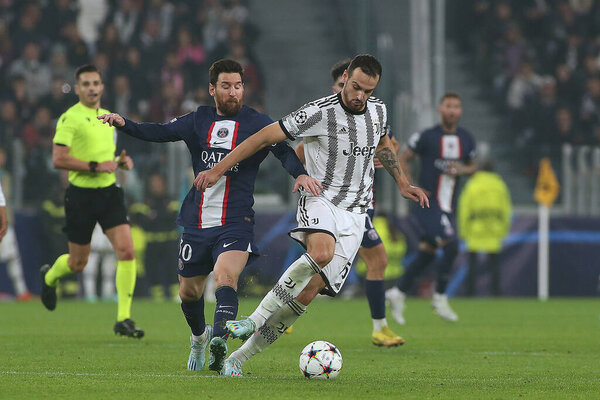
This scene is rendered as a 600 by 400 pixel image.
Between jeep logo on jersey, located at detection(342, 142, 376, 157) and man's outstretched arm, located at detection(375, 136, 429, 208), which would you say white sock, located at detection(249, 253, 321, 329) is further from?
man's outstretched arm, located at detection(375, 136, 429, 208)

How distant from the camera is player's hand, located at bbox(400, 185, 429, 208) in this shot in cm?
735

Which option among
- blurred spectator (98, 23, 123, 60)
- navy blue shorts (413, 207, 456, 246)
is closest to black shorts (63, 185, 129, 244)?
navy blue shorts (413, 207, 456, 246)

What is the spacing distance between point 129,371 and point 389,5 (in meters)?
16.2

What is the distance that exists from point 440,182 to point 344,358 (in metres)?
4.60

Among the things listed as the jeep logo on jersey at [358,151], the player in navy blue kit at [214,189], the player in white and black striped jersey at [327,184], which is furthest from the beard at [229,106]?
the jeep logo on jersey at [358,151]

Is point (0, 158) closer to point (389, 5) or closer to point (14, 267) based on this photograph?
point (14, 267)

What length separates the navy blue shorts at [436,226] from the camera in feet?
40.0

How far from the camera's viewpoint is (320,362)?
6.62 metres

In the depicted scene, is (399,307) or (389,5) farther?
(389,5)

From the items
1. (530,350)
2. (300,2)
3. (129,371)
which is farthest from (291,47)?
(129,371)

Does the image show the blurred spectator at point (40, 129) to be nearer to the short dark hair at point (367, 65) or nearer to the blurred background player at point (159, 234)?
the blurred background player at point (159, 234)

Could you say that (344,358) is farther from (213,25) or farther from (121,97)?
(213,25)

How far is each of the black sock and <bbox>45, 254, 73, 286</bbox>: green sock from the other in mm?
4414

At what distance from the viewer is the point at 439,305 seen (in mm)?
12352
